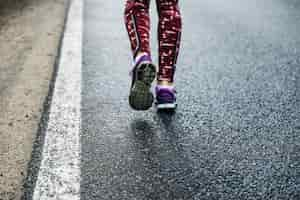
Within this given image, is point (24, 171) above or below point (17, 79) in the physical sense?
above

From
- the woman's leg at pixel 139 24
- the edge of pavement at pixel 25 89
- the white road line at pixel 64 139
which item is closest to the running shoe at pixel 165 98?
the woman's leg at pixel 139 24

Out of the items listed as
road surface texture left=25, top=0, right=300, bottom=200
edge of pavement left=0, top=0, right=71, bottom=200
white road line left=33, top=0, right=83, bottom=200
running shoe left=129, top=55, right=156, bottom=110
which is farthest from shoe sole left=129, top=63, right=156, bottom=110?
edge of pavement left=0, top=0, right=71, bottom=200

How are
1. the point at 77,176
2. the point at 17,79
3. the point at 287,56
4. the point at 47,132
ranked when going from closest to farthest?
1. the point at 77,176
2. the point at 47,132
3. the point at 17,79
4. the point at 287,56

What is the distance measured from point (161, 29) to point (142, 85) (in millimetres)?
313

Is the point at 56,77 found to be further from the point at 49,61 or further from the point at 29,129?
the point at 29,129

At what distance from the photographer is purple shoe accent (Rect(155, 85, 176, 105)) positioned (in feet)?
9.09

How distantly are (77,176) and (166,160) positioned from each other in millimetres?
409

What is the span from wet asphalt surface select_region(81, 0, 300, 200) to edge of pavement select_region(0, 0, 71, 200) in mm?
225

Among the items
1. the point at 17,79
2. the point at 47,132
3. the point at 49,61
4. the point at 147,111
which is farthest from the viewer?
the point at 49,61

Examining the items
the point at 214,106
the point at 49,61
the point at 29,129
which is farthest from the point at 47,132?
the point at 49,61

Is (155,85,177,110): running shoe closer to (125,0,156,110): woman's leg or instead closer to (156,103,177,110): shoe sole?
(156,103,177,110): shoe sole

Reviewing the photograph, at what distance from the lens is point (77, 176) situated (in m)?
2.10

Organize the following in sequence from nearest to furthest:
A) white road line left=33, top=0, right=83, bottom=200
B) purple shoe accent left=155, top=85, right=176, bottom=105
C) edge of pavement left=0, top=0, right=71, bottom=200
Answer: white road line left=33, top=0, right=83, bottom=200 < edge of pavement left=0, top=0, right=71, bottom=200 < purple shoe accent left=155, top=85, right=176, bottom=105

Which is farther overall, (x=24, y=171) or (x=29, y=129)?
(x=29, y=129)
